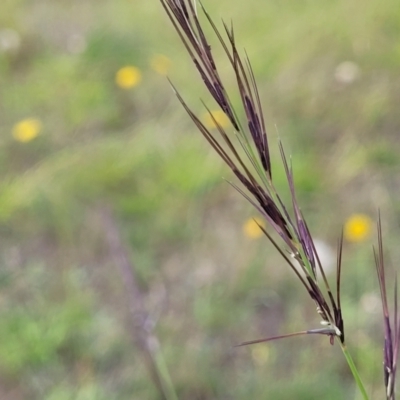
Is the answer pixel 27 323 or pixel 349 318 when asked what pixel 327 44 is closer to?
pixel 349 318

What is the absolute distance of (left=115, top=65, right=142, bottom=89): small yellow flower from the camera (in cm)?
251

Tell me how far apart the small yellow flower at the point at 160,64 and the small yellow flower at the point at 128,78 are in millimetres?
92

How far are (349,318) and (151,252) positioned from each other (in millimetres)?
695

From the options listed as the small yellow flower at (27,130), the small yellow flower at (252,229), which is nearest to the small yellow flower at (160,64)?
the small yellow flower at (27,130)

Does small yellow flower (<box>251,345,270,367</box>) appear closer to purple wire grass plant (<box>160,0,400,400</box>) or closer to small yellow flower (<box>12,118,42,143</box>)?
purple wire grass plant (<box>160,0,400,400</box>)

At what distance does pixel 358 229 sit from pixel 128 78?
1.29 meters

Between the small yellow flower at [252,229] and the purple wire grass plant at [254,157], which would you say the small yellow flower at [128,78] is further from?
the purple wire grass plant at [254,157]

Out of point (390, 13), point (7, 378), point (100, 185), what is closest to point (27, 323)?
point (7, 378)

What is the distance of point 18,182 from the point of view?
2115mm

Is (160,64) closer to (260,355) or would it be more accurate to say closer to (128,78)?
(128,78)

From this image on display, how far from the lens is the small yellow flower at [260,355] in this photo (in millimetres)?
1498

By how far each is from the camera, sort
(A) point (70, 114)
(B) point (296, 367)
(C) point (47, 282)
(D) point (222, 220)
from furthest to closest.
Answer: (A) point (70, 114) → (D) point (222, 220) → (C) point (47, 282) → (B) point (296, 367)

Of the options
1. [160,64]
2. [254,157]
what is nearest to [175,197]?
[160,64]

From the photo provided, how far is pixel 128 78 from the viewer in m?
2.51
